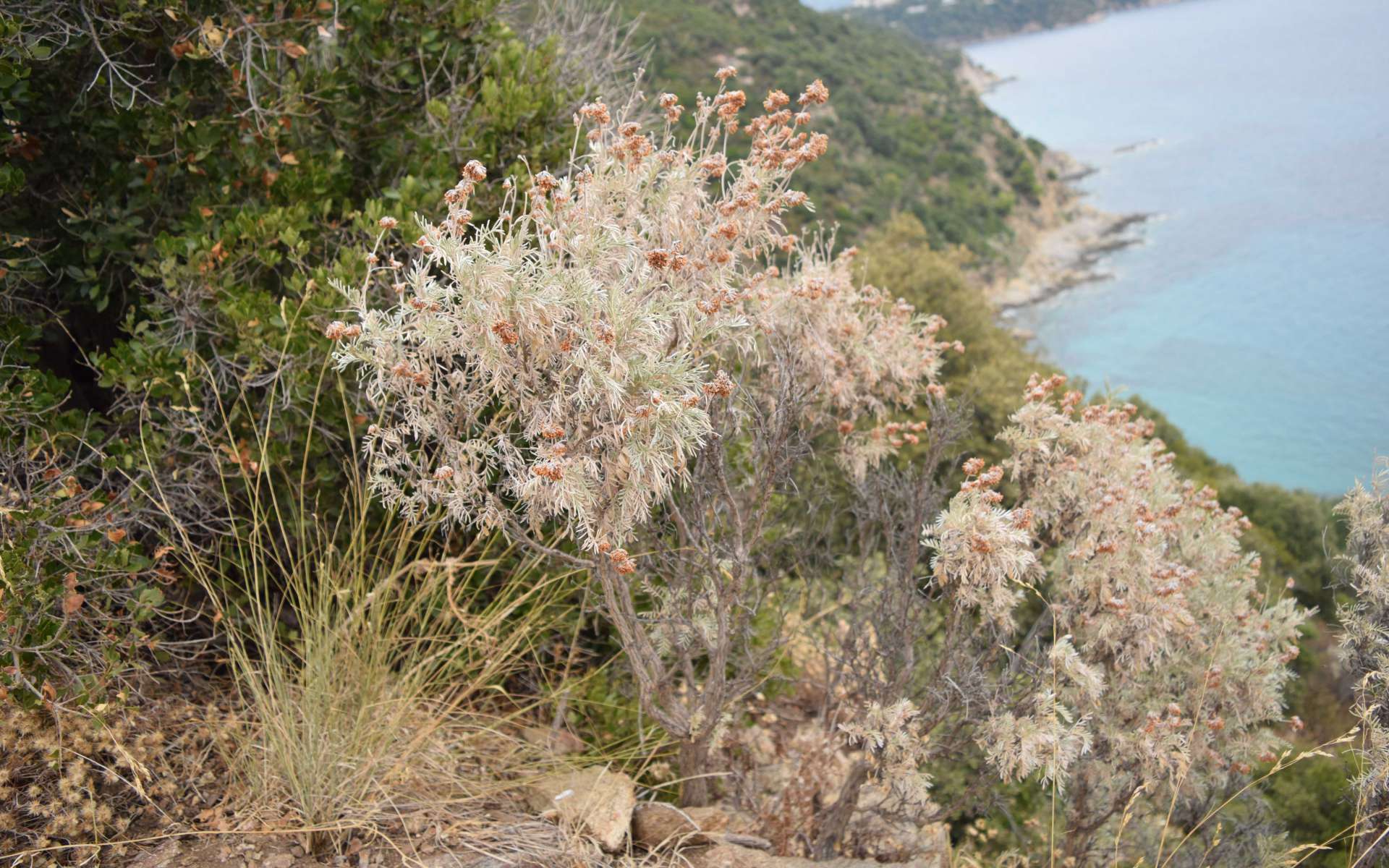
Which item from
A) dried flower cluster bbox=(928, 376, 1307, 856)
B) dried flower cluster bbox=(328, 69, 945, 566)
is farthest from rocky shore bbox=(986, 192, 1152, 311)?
dried flower cluster bbox=(328, 69, 945, 566)

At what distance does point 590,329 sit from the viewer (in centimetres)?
221

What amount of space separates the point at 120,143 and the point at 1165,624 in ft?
14.6

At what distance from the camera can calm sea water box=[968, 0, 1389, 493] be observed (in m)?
16.6

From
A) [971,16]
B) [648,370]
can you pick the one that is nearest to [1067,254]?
[971,16]

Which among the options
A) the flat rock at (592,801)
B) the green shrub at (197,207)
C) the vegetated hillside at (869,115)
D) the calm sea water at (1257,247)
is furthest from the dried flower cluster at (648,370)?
the vegetated hillside at (869,115)

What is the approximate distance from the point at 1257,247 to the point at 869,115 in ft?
39.2

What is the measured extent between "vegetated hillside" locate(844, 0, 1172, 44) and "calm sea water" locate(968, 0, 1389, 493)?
11.0m

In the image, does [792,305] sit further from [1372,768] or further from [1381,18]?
[1381,18]

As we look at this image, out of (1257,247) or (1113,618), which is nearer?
(1113,618)

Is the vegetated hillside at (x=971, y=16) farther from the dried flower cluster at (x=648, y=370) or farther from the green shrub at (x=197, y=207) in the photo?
the dried flower cluster at (x=648, y=370)

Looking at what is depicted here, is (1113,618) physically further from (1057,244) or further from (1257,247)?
(1057,244)

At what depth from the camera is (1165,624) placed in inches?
125

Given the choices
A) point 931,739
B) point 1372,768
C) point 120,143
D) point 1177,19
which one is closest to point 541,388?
point 931,739

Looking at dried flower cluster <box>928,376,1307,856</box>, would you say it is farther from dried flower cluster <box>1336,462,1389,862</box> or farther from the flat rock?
the flat rock
